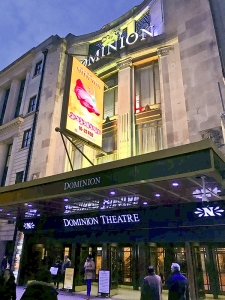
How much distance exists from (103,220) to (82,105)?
6.31 m

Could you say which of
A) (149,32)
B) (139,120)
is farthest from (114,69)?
(139,120)

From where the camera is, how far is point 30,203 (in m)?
12.4

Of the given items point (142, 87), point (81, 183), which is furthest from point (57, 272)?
point (142, 87)

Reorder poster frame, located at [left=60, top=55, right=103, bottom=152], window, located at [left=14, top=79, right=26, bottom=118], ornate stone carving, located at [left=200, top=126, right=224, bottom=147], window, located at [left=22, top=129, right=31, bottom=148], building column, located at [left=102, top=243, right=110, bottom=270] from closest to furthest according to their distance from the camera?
ornate stone carving, located at [left=200, top=126, right=224, bottom=147], poster frame, located at [left=60, top=55, right=103, bottom=152], building column, located at [left=102, top=243, right=110, bottom=270], window, located at [left=22, top=129, right=31, bottom=148], window, located at [left=14, top=79, right=26, bottom=118]

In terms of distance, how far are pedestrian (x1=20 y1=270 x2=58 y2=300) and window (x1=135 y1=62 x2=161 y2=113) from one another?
13.5 m

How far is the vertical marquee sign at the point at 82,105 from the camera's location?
1284cm

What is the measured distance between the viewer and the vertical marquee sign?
42.1ft

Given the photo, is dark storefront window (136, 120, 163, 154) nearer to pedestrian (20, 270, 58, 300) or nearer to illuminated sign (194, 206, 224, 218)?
illuminated sign (194, 206, 224, 218)

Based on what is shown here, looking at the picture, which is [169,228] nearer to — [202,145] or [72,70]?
[202,145]

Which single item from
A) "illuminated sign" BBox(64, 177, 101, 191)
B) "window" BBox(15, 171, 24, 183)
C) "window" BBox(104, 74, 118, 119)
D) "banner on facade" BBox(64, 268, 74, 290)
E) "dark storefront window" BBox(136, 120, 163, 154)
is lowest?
"banner on facade" BBox(64, 268, 74, 290)

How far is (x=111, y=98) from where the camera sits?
1828 centimetres

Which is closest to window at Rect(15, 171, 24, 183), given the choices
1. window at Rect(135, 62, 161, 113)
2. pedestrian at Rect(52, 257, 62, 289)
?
pedestrian at Rect(52, 257, 62, 289)

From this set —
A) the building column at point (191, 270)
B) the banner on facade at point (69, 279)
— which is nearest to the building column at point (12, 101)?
the banner on facade at point (69, 279)

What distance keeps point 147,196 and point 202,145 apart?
4.06 metres
